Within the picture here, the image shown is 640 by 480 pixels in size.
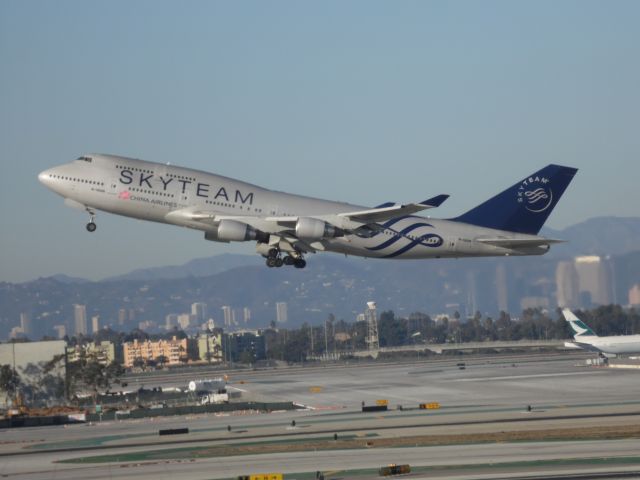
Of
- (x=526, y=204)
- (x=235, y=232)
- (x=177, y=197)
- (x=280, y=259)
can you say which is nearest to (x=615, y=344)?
(x=526, y=204)

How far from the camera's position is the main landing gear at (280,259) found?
6956 cm

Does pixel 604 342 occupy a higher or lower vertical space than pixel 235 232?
lower

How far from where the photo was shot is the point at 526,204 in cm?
7494

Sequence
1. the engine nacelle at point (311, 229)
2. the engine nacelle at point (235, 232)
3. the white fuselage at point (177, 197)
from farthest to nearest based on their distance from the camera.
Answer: the engine nacelle at point (311, 229), the white fuselage at point (177, 197), the engine nacelle at point (235, 232)

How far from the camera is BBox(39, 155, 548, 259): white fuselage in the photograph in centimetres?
6581

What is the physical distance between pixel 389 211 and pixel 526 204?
555 inches

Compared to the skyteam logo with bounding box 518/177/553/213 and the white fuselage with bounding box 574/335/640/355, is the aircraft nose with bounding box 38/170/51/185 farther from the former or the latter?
the white fuselage with bounding box 574/335/640/355

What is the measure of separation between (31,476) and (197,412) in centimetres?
3093

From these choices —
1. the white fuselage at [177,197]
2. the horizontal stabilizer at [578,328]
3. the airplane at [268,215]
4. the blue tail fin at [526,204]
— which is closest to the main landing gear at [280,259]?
the airplane at [268,215]

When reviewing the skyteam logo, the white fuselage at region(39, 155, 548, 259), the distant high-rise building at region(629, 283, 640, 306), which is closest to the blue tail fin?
the skyteam logo

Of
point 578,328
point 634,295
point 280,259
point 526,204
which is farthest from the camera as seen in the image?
point 634,295

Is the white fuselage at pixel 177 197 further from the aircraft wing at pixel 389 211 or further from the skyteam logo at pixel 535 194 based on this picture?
the skyteam logo at pixel 535 194

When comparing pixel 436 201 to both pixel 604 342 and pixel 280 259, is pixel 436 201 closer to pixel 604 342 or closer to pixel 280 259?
pixel 280 259

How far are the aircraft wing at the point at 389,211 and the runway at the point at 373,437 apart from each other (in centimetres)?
1274
